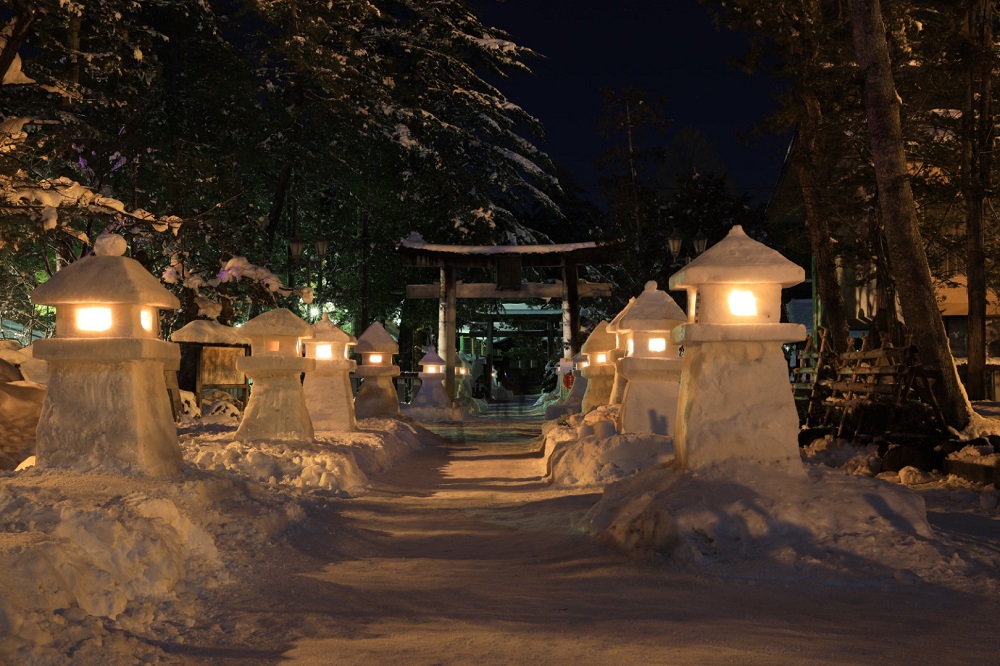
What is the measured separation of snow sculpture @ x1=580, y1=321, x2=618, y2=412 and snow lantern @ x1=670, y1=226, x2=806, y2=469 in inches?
415

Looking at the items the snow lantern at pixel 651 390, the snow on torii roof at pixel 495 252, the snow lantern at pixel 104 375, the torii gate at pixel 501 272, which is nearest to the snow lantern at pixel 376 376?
the snow on torii roof at pixel 495 252

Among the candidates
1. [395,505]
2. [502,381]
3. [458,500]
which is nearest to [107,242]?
[395,505]

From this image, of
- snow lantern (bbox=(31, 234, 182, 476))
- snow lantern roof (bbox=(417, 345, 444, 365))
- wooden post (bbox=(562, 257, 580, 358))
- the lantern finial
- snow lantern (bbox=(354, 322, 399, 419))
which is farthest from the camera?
snow lantern roof (bbox=(417, 345, 444, 365))

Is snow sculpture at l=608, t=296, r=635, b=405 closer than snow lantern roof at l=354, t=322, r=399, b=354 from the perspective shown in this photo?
Yes

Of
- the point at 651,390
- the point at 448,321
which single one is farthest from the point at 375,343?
the point at 651,390

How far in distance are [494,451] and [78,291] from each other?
Result: 1140 centimetres

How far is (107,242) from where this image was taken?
8.42 m

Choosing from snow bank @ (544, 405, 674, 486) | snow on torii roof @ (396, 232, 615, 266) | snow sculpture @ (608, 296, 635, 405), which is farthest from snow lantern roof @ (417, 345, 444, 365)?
A: snow bank @ (544, 405, 674, 486)

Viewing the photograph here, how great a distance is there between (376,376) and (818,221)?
32.1 feet

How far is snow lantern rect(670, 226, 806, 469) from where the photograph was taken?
306 inches

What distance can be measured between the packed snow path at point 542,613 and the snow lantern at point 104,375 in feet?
A: 5.47

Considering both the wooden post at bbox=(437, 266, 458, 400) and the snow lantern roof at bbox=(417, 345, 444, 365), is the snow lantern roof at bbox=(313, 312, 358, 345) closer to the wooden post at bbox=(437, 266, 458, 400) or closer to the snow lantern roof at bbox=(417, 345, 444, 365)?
the wooden post at bbox=(437, 266, 458, 400)

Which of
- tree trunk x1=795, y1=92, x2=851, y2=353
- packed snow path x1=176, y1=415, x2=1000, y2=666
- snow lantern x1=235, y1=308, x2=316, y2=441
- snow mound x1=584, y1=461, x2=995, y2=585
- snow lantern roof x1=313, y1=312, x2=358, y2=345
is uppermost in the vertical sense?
tree trunk x1=795, y1=92, x2=851, y2=353

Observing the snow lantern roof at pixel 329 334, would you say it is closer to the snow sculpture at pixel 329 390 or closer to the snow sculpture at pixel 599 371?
the snow sculpture at pixel 329 390
